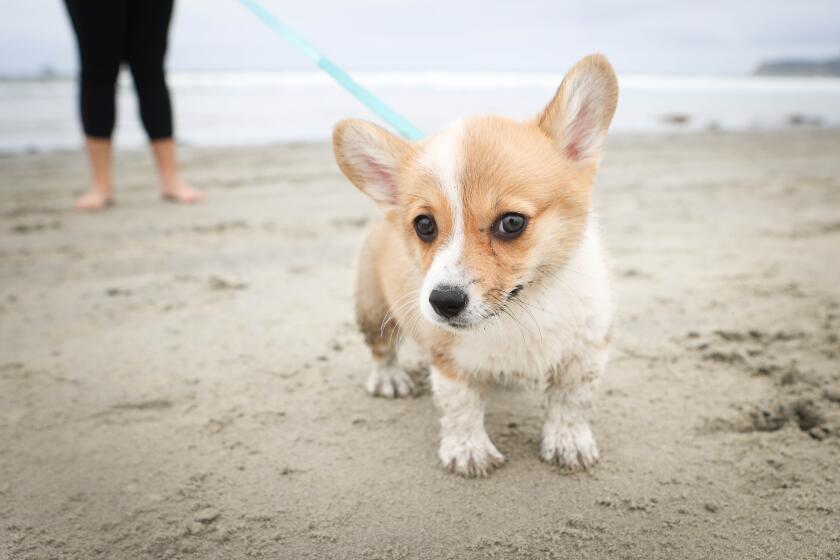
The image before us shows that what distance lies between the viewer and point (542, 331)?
5.75ft

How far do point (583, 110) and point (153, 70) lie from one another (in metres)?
3.93

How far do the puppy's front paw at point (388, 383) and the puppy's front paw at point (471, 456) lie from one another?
499 millimetres

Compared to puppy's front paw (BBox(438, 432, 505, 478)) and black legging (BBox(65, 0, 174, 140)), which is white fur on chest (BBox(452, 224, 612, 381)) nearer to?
puppy's front paw (BBox(438, 432, 505, 478))

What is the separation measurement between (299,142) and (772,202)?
6680 mm

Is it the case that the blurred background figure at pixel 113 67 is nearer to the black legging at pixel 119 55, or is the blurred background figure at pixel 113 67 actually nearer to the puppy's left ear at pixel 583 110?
the black legging at pixel 119 55

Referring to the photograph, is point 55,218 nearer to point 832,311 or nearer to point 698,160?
point 832,311

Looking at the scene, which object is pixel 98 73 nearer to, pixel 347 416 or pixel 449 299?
pixel 347 416

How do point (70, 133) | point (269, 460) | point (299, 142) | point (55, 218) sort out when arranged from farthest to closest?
1. point (70, 133)
2. point (299, 142)
3. point (55, 218)
4. point (269, 460)

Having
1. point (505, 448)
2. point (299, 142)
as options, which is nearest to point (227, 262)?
point (505, 448)

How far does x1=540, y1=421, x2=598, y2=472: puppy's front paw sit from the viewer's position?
1.84 meters

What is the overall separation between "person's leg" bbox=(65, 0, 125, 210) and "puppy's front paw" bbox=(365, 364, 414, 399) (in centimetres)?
349

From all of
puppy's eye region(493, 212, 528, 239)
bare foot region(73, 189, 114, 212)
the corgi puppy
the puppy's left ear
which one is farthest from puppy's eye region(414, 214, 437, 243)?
bare foot region(73, 189, 114, 212)

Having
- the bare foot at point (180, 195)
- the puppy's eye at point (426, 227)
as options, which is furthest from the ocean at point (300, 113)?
the puppy's eye at point (426, 227)

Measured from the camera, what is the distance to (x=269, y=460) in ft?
6.38
